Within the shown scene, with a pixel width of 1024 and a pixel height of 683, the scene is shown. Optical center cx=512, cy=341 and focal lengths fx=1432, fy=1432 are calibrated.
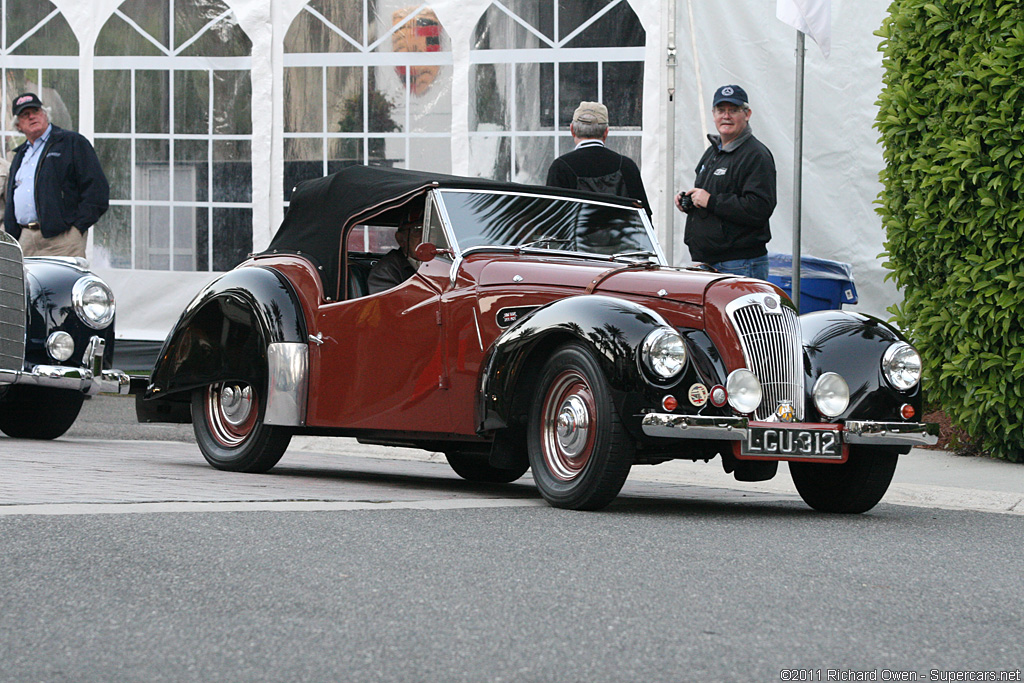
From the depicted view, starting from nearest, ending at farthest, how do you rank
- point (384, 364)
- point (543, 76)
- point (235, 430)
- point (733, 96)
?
point (384, 364) < point (235, 430) < point (733, 96) < point (543, 76)

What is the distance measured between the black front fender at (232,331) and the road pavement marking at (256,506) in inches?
66.0

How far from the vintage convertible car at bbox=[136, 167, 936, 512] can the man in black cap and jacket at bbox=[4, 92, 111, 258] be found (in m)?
3.26

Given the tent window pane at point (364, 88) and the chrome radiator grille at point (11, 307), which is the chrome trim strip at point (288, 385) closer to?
the chrome radiator grille at point (11, 307)

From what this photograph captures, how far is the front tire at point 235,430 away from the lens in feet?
25.1

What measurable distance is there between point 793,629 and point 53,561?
2164 millimetres

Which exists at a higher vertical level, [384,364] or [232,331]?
[232,331]

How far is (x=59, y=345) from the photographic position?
8977 mm

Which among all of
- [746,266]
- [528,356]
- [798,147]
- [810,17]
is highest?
[810,17]

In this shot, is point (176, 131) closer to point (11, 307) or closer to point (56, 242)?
point (56, 242)

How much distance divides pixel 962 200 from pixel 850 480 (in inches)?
101

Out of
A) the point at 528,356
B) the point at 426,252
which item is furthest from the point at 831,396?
the point at 426,252

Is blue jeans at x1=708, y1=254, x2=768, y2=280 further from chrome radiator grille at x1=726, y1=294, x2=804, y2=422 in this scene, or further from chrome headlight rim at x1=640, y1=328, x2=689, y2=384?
chrome headlight rim at x1=640, y1=328, x2=689, y2=384

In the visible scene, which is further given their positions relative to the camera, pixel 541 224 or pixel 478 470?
pixel 478 470

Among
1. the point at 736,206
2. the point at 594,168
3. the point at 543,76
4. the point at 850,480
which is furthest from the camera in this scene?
the point at 543,76
